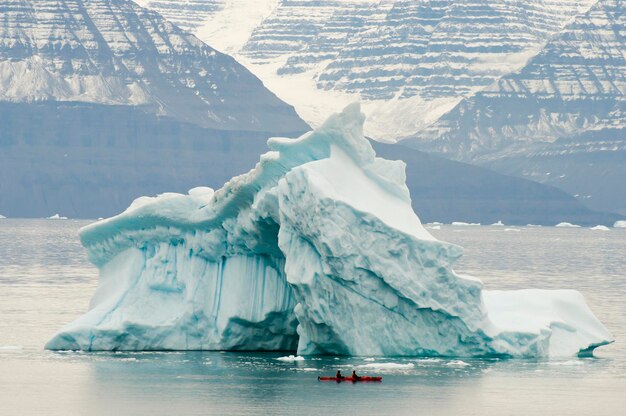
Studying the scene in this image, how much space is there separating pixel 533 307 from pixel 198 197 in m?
10.7

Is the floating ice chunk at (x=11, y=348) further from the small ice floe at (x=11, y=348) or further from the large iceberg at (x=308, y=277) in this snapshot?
the large iceberg at (x=308, y=277)

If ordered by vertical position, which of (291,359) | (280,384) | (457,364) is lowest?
(280,384)

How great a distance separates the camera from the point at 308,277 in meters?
53.9

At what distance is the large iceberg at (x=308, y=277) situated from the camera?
177 feet

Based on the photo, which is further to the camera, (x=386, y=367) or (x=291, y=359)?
(x=291, y=359)

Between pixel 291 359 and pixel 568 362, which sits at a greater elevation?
pixel 568 362

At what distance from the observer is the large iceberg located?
53969mm

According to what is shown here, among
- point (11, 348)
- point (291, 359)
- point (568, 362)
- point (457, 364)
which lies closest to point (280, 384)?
point (291, 359)

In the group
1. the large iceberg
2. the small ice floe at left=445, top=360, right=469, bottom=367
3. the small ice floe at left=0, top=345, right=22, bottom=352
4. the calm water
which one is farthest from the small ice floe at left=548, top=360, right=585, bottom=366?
the small ice floe at left=0, top=345, right=22, bottom=352

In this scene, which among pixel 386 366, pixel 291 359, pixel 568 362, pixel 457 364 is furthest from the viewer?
pixel 568 362

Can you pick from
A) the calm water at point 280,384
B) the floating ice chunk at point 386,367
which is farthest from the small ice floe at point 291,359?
the floating ice chunk at point 386,367

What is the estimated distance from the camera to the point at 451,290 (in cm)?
5391

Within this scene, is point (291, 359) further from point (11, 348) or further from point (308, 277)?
point (11, 348)

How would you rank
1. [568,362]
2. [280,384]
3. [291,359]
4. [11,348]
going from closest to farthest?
[280,384], [291,359], [568,362], [11,348]
